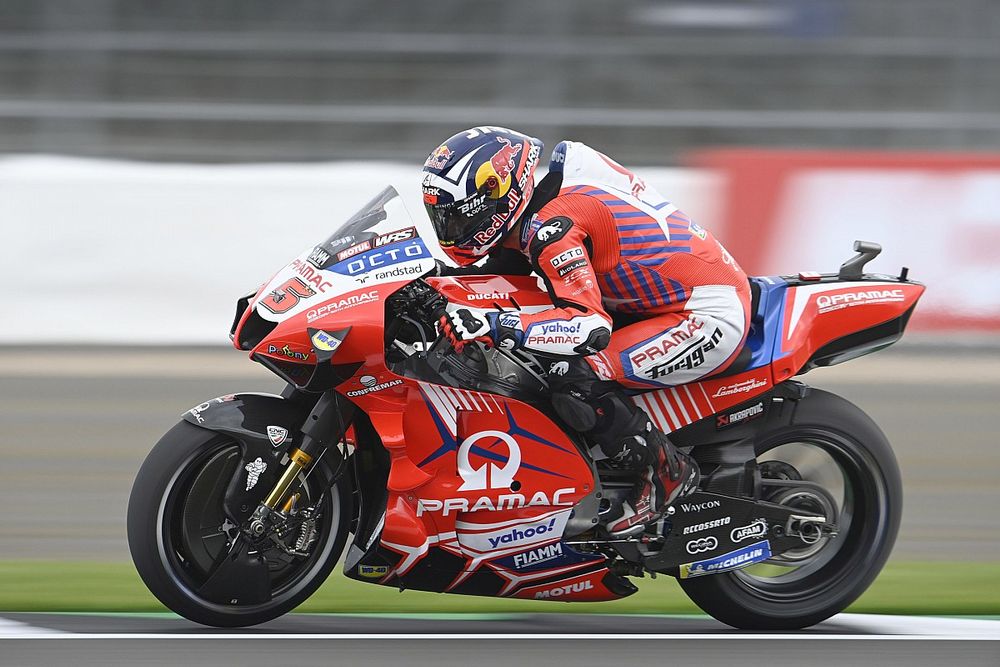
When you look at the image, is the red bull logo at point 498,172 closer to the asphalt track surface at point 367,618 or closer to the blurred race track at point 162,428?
the asphalt track surface at point 367,618

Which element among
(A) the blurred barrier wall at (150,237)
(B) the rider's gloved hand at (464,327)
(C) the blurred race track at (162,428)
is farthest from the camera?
(A) the blurred barrier wall at (150,237)

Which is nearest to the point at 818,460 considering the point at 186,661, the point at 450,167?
the point at 450,167

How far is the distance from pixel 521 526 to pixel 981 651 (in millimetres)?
1513

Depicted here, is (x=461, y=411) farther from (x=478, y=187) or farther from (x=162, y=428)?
(x=162, y=428)

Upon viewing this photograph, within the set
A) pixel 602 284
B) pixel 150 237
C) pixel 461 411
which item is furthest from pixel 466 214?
pixel 150 237

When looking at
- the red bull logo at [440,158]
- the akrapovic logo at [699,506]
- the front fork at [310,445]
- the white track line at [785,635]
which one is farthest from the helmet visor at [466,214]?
the white track line at [785,635]

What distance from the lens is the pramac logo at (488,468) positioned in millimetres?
4625

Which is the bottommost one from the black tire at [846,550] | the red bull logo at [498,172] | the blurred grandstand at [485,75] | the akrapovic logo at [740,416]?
the black tire at [846,550]

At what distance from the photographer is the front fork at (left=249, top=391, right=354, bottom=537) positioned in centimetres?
447

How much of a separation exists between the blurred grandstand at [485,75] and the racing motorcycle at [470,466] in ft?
19.3

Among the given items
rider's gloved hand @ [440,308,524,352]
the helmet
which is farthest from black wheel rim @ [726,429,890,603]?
the helmet

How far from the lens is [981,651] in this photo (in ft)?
15.2

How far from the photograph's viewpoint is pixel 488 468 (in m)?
4.64

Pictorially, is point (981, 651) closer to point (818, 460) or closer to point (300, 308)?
point (818, 460)
